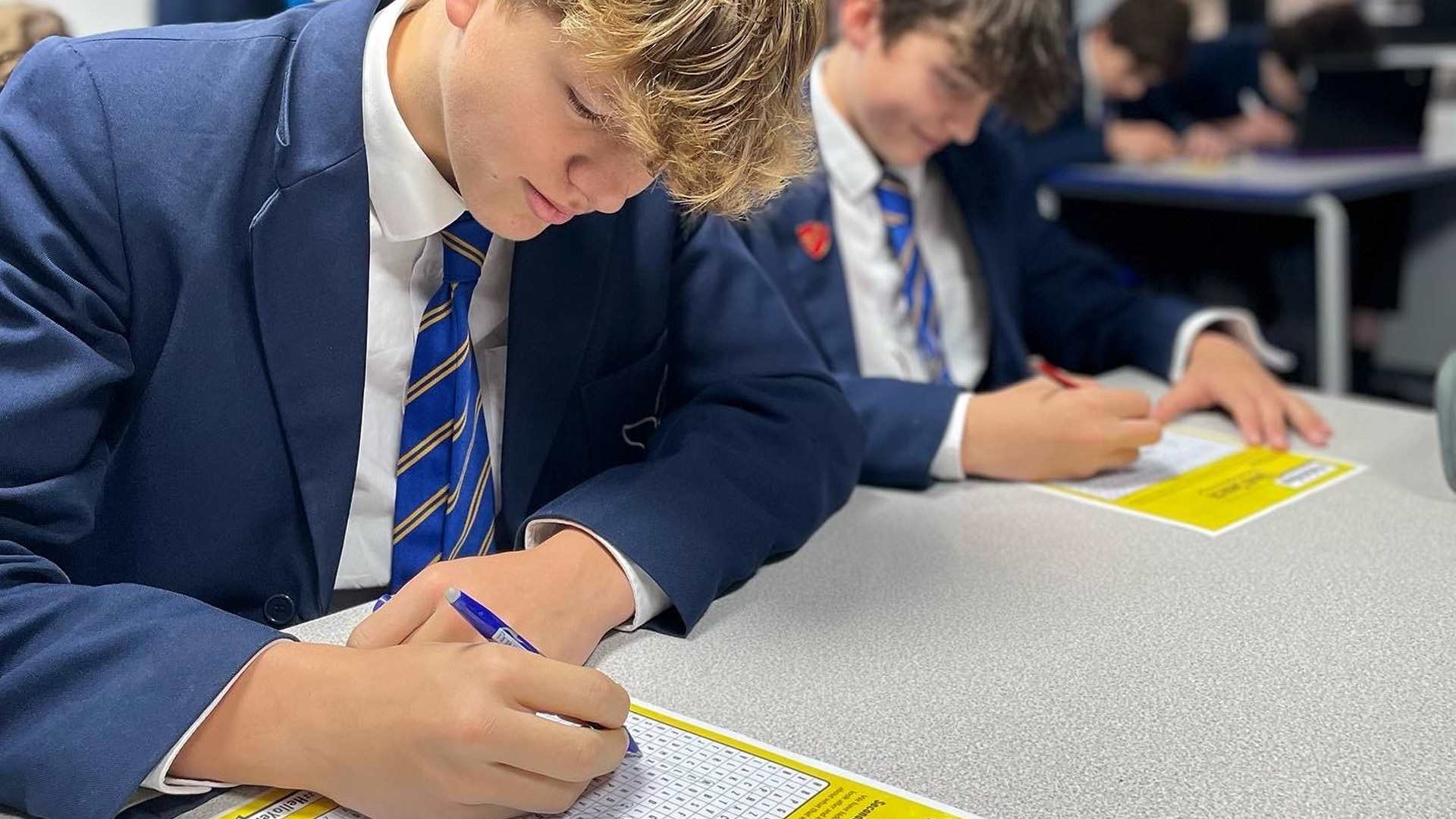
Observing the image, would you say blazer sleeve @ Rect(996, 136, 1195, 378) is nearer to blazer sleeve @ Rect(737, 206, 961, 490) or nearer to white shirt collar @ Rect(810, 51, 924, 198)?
white shirt collar @ Rect(810, 51, 924, 198)

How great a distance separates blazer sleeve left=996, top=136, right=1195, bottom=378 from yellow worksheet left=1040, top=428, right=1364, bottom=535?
0.28 m

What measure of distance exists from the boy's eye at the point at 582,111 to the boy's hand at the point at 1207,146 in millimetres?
3012

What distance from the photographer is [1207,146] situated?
390 centimetres

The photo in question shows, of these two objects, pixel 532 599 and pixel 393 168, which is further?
pixel 393 168

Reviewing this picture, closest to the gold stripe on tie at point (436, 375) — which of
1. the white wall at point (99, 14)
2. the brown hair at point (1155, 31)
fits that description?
the white wall at point (99, 14)

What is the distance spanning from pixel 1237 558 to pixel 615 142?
0.59 meters

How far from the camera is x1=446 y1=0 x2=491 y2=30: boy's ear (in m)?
0.92

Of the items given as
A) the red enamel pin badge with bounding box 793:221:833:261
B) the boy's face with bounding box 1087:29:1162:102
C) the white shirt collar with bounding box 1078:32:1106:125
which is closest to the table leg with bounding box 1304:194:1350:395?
the white shirt collar with bounding box 1078:32:1106:125

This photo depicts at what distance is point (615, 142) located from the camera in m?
0.90

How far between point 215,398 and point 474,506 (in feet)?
0.73

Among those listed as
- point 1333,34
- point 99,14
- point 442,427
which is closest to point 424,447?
point 442,427

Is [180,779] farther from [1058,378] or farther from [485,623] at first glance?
[1058,378]

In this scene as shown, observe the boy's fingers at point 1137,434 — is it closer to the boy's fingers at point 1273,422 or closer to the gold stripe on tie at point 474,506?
the boy's fingers at point 1273,422

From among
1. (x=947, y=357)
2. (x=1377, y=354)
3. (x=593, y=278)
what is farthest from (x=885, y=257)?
(x=1377, y=354)
